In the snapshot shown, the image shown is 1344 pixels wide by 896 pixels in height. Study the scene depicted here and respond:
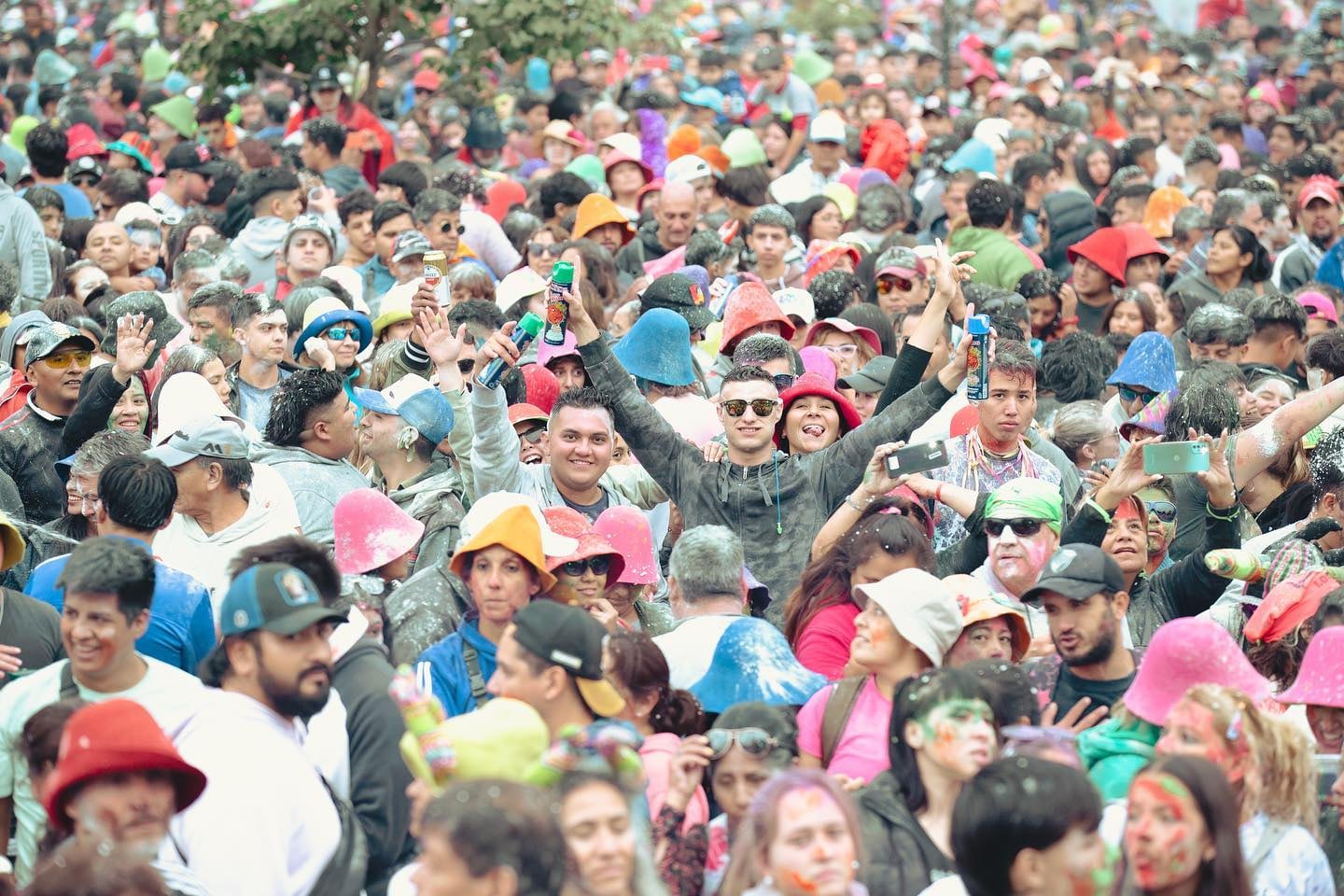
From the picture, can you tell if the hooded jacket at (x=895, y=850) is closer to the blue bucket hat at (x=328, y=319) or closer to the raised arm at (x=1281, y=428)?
the raised arm at (x=1281, y=428)

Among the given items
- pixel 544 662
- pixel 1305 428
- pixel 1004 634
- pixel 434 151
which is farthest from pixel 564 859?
pixel 434 151

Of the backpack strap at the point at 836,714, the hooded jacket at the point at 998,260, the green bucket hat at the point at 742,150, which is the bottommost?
the green bucket hat at the point at 742,150

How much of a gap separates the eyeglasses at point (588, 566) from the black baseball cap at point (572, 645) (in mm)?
1122

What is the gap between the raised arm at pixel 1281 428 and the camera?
696cm

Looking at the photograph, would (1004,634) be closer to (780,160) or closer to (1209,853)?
(1209,853)

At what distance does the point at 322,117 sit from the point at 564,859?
35.4 ft

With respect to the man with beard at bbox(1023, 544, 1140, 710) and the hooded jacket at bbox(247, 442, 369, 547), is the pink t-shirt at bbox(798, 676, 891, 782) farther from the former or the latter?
the hooded jacket at bbox(247, 442, 369, 547)

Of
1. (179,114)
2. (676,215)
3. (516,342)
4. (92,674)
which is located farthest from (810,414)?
(179,114)

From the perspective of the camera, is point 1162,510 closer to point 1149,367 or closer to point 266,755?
point 1149,367

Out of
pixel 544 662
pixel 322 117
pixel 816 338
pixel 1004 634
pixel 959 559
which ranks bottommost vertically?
pixel 322 117

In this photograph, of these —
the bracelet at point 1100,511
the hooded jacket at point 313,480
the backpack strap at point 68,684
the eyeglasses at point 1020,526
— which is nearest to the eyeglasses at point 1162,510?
the bracelet at point 1100,511

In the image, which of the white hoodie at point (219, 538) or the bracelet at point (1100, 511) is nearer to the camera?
the white hoodie at point (219, 538)

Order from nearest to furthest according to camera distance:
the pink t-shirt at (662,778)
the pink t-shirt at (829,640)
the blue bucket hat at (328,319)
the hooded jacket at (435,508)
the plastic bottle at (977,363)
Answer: the pink t-shirt at (662,778)
the pink t-shirt at (829,640)
the hooded jacket at (435,508)
the plastic bottle at (977,363)
the blue bucket hat at (328,319)

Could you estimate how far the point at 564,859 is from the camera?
3766 mm
